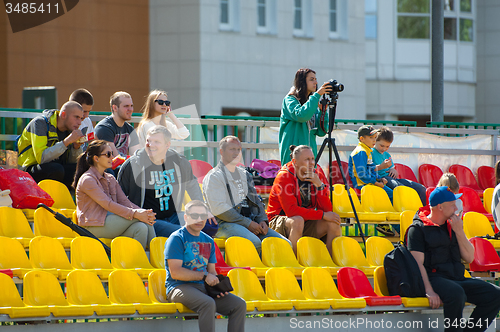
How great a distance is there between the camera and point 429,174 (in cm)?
985

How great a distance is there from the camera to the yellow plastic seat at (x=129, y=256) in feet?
18.7

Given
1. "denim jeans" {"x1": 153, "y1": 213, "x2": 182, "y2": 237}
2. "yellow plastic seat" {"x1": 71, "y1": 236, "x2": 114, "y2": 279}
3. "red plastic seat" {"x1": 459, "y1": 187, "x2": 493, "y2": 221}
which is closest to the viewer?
"yellow plastic seat" {"x1": 71, "y1": 236, "x2": 114, "y2": 279}

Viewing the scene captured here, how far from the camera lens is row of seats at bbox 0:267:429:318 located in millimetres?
4902

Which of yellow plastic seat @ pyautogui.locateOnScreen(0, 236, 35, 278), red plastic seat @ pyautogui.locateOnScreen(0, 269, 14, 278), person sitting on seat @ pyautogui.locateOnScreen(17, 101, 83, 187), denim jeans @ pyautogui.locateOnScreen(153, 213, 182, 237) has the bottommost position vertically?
red plastic seat @ pyautogui.locateOnScreen(0, 269, 14, 278)

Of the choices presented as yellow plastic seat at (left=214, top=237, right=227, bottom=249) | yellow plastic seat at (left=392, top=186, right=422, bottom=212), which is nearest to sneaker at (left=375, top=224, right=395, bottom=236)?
yellow plastic seat at (left=392, top=186, right=422, bottom=212)

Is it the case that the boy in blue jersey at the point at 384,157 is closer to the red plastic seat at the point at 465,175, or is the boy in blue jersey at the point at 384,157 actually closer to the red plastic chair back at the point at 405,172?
the red plastic chair back at the point at 405,172

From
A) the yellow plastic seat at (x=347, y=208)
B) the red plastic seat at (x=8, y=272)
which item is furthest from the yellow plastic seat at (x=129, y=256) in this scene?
the yellow plastic seat at (x=347, y=208)

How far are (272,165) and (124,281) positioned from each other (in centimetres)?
372

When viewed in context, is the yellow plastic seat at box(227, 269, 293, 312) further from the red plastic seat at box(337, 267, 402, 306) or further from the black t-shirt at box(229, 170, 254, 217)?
the black t-shirt at box(229, 170, 254, 217)

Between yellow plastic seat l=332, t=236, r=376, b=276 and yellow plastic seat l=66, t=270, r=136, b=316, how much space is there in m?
2.19

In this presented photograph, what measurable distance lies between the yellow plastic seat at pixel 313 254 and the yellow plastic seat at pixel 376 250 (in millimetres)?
403

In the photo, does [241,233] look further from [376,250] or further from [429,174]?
[429,174]

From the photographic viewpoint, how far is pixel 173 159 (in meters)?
6.73

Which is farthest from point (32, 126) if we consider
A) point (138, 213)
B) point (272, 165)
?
point (272, 165)
